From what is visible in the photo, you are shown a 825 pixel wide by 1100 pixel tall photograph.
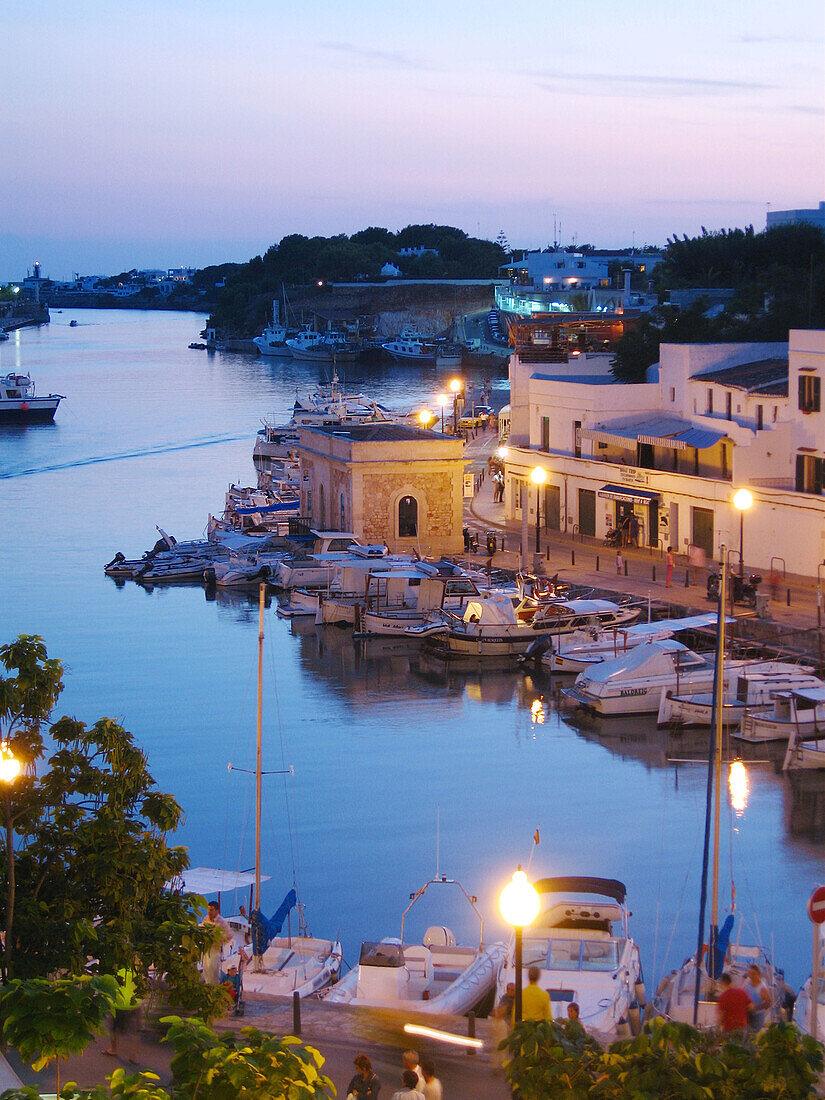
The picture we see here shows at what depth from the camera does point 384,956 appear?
1316cm

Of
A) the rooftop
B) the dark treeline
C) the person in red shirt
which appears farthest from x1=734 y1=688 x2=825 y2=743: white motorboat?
the dark treeline

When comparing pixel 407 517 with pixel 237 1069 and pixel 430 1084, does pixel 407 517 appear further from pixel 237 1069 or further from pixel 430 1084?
pixel 237 1069

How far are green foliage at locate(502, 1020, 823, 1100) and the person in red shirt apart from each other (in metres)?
4.04

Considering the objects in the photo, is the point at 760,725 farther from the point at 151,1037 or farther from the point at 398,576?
the point at 151,1037

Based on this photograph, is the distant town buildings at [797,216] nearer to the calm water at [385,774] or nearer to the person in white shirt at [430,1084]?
the calm water at [385,774]

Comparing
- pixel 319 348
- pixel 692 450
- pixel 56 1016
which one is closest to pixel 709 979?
pixel 56 1016

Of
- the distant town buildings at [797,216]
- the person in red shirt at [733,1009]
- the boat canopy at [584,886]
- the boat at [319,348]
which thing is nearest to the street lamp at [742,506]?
the boat canopy at [584,886]

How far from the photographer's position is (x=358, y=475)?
37.3m

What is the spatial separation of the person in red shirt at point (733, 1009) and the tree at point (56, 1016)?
19.4 feet

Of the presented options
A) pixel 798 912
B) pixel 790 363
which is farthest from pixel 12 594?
pixel 798 912

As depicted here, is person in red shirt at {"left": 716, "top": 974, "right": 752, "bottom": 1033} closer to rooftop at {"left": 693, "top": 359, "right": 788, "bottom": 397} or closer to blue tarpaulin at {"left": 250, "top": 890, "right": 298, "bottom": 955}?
blue tarpaulin at {"left": 250, "top": 890, "right": 298, "bottom": 955}

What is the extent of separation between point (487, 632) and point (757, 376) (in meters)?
9.92

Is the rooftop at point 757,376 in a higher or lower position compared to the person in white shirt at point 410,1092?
higher

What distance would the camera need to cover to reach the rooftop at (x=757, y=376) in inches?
1286
